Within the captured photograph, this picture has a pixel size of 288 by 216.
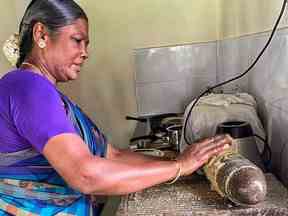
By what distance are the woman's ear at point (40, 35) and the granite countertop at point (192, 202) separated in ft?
1.51

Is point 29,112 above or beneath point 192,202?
above

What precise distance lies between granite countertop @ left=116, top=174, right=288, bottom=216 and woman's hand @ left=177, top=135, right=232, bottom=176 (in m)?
0.06

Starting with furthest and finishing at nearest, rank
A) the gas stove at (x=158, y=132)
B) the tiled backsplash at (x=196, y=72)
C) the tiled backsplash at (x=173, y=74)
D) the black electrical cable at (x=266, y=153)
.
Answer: the tiled backsplash at (x=173, y=74)
the gas stove at (x=158, y=132)
the tiled backsplash at (x=196, y=72)
the black electrical cable at (x=266, y=153)

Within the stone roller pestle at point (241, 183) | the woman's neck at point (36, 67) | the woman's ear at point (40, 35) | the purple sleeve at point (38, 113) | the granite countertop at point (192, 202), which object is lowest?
the granite countertop at point (192, 202)

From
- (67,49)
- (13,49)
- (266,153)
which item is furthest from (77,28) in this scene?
(266,153)

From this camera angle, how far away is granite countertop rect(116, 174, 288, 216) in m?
0.80

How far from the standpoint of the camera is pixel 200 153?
95cm

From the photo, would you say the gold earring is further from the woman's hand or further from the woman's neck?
the woman's hand

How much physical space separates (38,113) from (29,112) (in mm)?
25

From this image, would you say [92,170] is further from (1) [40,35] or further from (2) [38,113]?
(1) [40,35]

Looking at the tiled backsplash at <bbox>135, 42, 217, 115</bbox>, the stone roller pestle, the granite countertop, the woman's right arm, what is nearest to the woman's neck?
the woman's right arm

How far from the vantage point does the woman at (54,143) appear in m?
0.82

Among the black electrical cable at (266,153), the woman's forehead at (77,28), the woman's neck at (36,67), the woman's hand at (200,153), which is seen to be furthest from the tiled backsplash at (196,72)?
the woman's neck at (36,67)

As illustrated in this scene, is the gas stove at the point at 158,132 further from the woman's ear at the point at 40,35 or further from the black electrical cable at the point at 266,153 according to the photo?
the woman's ear at the point at 40,35
